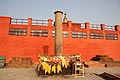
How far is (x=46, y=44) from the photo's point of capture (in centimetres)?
2162

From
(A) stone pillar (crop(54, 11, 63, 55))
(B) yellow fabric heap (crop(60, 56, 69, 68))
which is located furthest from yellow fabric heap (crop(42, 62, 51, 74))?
(A) stone pillar (crop(54, 11, 63, 55))

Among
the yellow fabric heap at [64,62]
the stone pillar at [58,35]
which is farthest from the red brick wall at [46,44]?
the yellow fabric heap at [64,62]

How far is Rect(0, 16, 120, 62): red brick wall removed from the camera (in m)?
20.4

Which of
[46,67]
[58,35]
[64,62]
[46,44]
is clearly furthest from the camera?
[46,44]

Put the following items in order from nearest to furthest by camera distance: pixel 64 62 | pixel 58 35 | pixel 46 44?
pixel 64 62 → pixel 58 35 → pixel 46 44

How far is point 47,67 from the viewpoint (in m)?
11.7

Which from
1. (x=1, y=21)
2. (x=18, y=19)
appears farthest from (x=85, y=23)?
(x=1, y=21)

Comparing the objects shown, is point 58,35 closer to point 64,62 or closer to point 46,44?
point 64,62

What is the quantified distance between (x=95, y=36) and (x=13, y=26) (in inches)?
542

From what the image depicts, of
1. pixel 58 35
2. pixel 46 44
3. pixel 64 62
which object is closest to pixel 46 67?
pixel 64 62

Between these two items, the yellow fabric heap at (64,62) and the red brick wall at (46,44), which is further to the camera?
the red brick wall at (46,44)

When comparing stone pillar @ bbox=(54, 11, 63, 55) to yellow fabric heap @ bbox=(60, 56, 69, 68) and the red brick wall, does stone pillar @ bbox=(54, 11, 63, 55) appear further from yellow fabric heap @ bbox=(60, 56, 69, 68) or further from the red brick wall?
the red brick wall

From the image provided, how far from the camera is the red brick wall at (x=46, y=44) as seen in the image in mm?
20391

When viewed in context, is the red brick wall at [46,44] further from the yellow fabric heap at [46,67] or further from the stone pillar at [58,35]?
the yellow fabric heap at [46,67]
